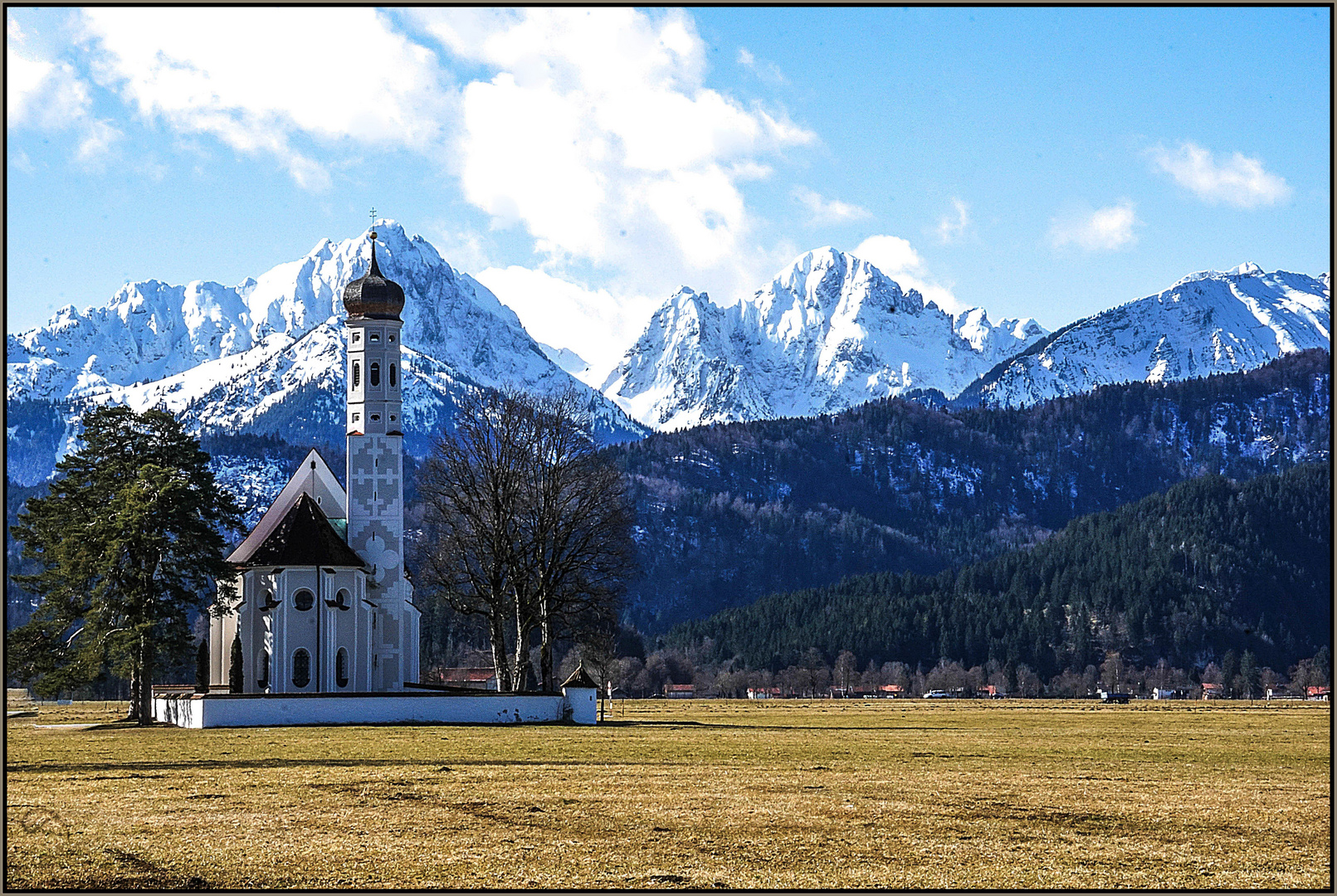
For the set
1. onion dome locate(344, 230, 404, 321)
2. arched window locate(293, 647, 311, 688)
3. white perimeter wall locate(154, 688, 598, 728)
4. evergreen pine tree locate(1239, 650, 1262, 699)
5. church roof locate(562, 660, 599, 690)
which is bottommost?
evergreen pine tree locate(1239, 650, 1262, 699)

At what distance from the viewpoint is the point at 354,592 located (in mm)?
73625

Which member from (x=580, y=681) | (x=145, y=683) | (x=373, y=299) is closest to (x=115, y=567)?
(x=145, y=683)

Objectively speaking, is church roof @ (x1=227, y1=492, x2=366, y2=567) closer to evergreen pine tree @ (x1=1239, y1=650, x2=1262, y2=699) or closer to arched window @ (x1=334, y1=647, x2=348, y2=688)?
arched window @ (x1=334, y1=647, x2=348, y2=688)

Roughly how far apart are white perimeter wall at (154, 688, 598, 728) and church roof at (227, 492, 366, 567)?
9.89 m

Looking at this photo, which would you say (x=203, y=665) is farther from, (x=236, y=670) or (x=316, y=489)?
(x=316, y=489)

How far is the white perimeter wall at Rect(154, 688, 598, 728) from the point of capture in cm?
5866

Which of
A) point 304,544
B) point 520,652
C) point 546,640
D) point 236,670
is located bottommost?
point 236,670

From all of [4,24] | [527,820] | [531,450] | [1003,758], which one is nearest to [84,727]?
[531,450]

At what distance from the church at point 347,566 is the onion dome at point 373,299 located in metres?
0.06

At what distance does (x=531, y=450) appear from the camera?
6738 cm

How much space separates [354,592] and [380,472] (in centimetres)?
670

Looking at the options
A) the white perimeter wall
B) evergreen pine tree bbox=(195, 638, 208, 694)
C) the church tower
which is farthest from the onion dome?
the white perimeter wall

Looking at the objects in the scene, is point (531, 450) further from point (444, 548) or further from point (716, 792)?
point (716, 792)

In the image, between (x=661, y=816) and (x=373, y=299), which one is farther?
(x=373, y=299)
